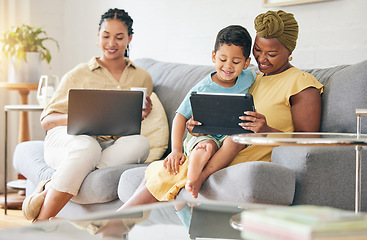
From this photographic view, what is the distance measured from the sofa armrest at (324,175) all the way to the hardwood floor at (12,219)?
1887 mm

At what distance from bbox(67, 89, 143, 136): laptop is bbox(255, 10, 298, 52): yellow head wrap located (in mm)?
658

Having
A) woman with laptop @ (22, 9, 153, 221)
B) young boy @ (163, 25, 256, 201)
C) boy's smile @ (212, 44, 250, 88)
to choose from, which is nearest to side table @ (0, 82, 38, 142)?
woman with laptop @ (22, 9, 153, 221)

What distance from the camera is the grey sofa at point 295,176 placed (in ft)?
5.90

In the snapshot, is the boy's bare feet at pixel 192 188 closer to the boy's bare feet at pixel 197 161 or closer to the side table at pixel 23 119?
the boy's bare feet at pixel 197 161

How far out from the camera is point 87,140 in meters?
2.55

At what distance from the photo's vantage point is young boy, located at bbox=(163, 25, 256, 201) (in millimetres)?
1989

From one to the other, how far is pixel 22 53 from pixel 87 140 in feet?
5.18


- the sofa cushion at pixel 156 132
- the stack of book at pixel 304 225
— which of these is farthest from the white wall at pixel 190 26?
the stack of book at pixel 304 225

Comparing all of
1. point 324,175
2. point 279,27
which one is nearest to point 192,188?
point 324,175

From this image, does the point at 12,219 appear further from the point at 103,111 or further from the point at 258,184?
the point at 258,184

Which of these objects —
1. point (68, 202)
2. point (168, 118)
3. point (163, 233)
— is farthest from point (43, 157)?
point (163, 233)

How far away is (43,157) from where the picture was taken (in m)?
2.95

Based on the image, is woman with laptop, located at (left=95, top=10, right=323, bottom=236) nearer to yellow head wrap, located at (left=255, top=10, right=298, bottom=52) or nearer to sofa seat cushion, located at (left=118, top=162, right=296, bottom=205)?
yellow head wrap, located at (left=255, top=10, right=298, bottom=52)

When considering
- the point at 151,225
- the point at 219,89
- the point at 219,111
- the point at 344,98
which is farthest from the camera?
the point at 219,89
